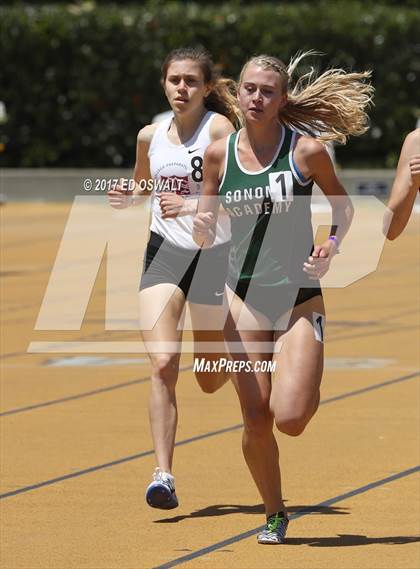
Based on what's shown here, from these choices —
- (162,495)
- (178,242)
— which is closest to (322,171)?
(178,242)

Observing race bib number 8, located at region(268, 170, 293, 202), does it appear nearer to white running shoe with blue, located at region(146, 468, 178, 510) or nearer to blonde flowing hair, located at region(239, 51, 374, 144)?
blonde flowing hair, located at region(239, 51, 374, 144)

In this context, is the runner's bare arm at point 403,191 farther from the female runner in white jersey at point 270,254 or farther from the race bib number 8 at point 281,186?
the race bib number 8 at point 281,186

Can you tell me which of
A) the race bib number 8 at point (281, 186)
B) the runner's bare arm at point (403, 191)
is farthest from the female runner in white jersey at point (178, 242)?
the runner's bare arm at point (403, 191)

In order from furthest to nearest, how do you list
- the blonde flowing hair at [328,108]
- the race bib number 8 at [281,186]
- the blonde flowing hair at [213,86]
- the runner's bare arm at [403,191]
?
the blonde flowing hair at [213,86] < the blonde flowing hair at [328,108] < the race bib number 8 at [281,186] < the runner's bare arm at [403,191]

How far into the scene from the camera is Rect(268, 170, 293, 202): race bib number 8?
6906mm

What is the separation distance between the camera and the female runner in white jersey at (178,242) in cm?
787

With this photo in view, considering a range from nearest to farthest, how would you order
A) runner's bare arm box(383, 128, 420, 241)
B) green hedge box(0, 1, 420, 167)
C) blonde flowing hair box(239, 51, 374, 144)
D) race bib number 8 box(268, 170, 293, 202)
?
runner's bare arm box(383, 128, 420, 241) < race bib number 8 box(268, 170, 293, 202) < blonde flowing hair box(239, 51, 374, 144) < green hedge box(0, 1, 420, 167)

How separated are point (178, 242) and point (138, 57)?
22.5m

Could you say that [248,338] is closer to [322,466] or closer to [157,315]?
[157,315]

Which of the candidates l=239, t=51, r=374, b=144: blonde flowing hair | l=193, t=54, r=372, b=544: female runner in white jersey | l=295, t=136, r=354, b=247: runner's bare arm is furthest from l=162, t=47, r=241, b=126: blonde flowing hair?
l=295, t=136, r=354, b=247: runner's bare arm

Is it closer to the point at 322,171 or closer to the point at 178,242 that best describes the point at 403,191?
the point at 322,171

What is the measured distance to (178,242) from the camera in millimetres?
8070

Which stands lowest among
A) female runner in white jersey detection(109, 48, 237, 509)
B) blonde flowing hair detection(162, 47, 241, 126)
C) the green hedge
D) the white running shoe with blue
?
the white running shoe with blue

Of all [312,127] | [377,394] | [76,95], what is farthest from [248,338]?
[76,95]
